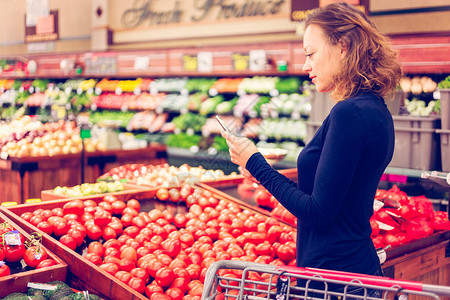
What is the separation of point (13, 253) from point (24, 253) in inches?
2.0

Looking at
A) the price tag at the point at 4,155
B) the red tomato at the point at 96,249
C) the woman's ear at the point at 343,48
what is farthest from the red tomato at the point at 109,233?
the price tag at the point at 4,155

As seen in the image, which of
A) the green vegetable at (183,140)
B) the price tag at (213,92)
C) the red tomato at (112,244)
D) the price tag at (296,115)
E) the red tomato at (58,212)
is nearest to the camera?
the red tomato at (112,244)

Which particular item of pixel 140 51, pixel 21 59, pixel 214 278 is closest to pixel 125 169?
pixel 140 51

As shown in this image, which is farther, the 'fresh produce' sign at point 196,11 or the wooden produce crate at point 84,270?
the 'fresh produce' sign at point 196,11

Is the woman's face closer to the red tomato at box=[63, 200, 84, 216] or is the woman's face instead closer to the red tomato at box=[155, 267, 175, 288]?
the red tomato at box=[155, 267, 175, 288]

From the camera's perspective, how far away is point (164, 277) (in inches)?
88.9

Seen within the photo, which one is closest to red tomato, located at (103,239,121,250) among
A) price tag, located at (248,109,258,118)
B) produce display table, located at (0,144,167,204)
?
produce display table, located at (0,144,167,204)

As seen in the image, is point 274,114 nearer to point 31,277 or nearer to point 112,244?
point 112,244

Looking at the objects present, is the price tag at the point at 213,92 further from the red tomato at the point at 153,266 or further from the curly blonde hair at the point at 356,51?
the curly blonde hair at the point at 356,51

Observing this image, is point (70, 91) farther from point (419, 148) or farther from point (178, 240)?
point (178, 240)

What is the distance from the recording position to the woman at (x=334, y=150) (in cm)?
142

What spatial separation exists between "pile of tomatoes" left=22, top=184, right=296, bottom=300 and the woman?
85cm

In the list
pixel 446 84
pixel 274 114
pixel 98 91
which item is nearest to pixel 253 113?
pixel 274 114

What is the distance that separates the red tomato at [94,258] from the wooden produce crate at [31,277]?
0.38 ft
